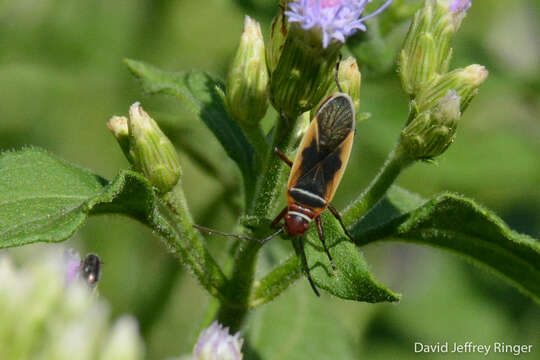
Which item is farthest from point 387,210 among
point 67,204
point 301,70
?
point 67,204

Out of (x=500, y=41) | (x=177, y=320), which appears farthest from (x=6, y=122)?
(x=500, y=41)

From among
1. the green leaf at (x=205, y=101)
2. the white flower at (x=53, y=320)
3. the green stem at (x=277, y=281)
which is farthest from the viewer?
the green leaf at (x=205, y=101)

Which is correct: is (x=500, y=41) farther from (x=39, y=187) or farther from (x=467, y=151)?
(x=39, y=187)

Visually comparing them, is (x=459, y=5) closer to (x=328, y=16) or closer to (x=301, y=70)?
(x=328, y=16)

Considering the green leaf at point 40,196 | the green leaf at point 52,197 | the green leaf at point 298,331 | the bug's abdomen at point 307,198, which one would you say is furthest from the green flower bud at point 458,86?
the green leaf at point 298,331

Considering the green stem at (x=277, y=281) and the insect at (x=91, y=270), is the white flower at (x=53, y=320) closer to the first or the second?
the insect at (x=91, y=270)

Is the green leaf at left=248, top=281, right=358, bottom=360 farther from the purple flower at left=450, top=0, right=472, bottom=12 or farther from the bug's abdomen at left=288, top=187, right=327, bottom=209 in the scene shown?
the purple flower at left=450, top=0, right=472, bottom=12
